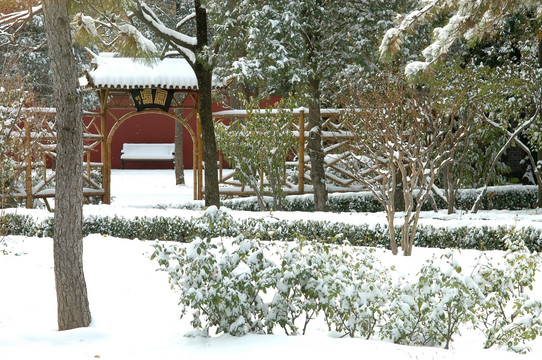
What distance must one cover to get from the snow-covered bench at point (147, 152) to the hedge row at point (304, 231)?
16.2 meters

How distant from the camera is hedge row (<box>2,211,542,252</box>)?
848 cm

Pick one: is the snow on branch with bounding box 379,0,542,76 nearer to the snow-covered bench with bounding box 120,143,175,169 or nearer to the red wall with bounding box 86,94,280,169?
the snow-covered bench with bounding box 120,143,175,169

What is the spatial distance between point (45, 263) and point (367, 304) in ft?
15.2

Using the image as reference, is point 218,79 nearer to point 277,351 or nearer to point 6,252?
point 6,252

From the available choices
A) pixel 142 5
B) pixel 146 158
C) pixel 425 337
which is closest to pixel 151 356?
pixel 425 337

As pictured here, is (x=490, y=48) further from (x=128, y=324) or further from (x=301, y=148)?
(x=128, y=324)

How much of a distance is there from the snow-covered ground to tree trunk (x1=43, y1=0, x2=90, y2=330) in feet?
1.43

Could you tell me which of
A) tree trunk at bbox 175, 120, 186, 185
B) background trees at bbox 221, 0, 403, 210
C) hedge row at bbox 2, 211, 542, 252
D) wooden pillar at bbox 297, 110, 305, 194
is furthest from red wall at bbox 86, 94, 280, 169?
hedge row at bbox 2, 211, 542, 252

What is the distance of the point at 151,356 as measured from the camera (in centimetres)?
442

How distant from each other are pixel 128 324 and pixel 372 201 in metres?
9.27

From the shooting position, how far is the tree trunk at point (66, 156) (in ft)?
15.8

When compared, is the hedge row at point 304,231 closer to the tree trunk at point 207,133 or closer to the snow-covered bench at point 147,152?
the tree trunk at point 207,133

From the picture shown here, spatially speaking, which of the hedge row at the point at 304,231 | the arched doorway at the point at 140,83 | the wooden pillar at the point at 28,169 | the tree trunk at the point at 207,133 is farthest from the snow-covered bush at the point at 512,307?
the arched doorway at the point at 140,83

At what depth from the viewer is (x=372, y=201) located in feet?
45.9
